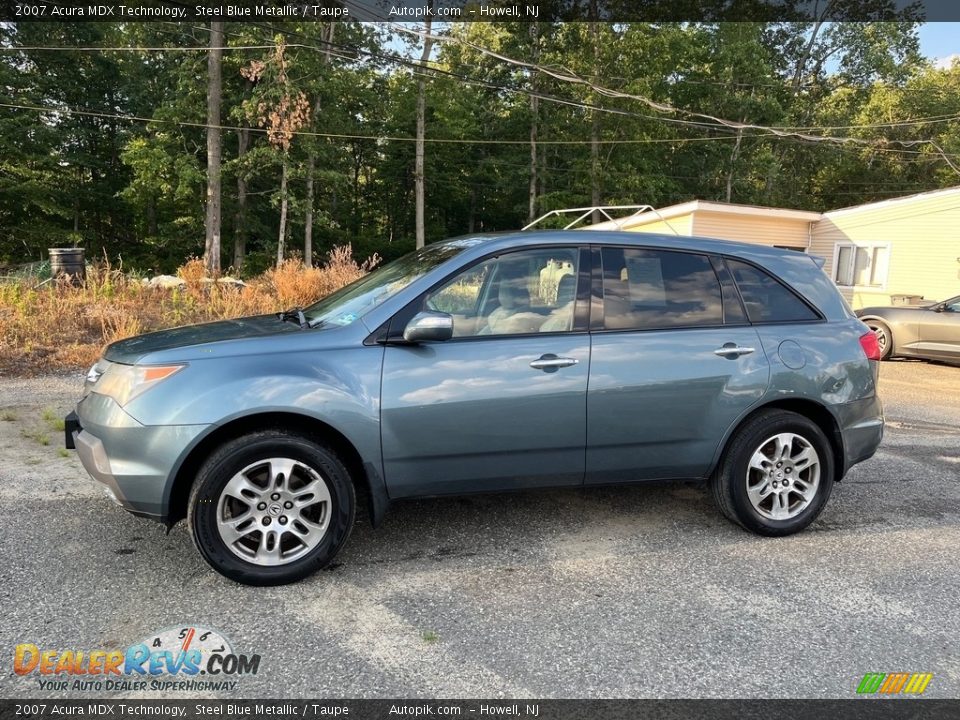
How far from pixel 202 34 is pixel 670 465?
95.8 ft

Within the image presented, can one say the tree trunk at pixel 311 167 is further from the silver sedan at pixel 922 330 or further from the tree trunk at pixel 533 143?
the silver sedan at pixel 922 330

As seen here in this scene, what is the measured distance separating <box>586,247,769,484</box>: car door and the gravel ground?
57 cm

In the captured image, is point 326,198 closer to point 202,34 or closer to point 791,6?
point 202,34

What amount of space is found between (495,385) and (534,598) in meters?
1.05

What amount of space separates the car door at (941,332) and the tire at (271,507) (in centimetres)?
1158

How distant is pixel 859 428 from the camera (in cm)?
399

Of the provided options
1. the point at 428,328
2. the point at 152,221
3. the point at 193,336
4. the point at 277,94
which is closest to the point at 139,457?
the point at 193,336

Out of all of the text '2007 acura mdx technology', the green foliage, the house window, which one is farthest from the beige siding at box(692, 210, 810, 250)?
the text '2007 acura mdx technology'

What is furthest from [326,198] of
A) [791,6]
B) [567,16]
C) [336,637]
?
[336,637]

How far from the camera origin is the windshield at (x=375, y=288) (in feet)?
11.8

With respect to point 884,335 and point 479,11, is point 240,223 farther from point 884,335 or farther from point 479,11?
point 884,335

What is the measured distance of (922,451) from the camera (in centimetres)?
590

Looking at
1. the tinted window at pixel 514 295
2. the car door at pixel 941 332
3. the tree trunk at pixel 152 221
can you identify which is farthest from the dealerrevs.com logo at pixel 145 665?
the tree trunk at pixel 152 221

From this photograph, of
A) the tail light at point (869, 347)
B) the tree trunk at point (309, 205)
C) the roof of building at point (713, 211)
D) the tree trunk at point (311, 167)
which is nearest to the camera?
the tail light at point (869, 347)
